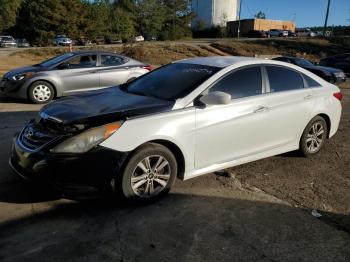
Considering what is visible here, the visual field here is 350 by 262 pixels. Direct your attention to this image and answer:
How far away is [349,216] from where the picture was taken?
164 inches

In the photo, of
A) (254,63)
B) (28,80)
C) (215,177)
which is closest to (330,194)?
(215,177)

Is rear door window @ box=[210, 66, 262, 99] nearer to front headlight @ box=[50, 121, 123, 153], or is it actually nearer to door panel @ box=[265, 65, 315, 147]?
door panel @ box=[265, 65, 315, 147]

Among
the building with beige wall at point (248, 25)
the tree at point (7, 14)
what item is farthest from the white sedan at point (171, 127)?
the building with beige wall at point (248, 25)

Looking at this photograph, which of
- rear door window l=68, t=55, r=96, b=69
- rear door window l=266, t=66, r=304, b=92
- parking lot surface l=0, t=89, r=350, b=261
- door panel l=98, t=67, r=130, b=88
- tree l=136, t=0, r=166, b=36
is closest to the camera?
parking lot surface l=0, t=89, r=350, b=261

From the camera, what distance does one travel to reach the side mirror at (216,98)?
4418mm

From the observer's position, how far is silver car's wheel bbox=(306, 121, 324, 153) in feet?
19.4

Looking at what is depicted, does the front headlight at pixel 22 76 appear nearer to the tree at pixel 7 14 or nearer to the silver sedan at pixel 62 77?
the silver sedan at pixel 62 77

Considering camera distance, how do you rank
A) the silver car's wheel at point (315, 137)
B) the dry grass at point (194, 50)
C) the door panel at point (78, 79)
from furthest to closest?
the dry grass at point (194, 50)
the door panel at point (78, 79)
the silver car's wheel at point (315, 137)

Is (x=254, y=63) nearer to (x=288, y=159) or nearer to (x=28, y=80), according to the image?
(x=288, y=159)

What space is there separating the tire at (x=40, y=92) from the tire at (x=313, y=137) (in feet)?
21.2

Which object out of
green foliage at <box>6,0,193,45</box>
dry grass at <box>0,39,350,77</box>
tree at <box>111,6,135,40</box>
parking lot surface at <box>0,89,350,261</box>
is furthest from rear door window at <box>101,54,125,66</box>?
tree at <box>111,6,135,40</box>

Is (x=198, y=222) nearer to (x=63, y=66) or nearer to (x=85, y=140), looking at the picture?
(x=85, y=140)

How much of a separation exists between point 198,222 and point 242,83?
191cm

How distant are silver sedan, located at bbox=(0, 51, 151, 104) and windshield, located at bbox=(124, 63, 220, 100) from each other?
15.8ft
